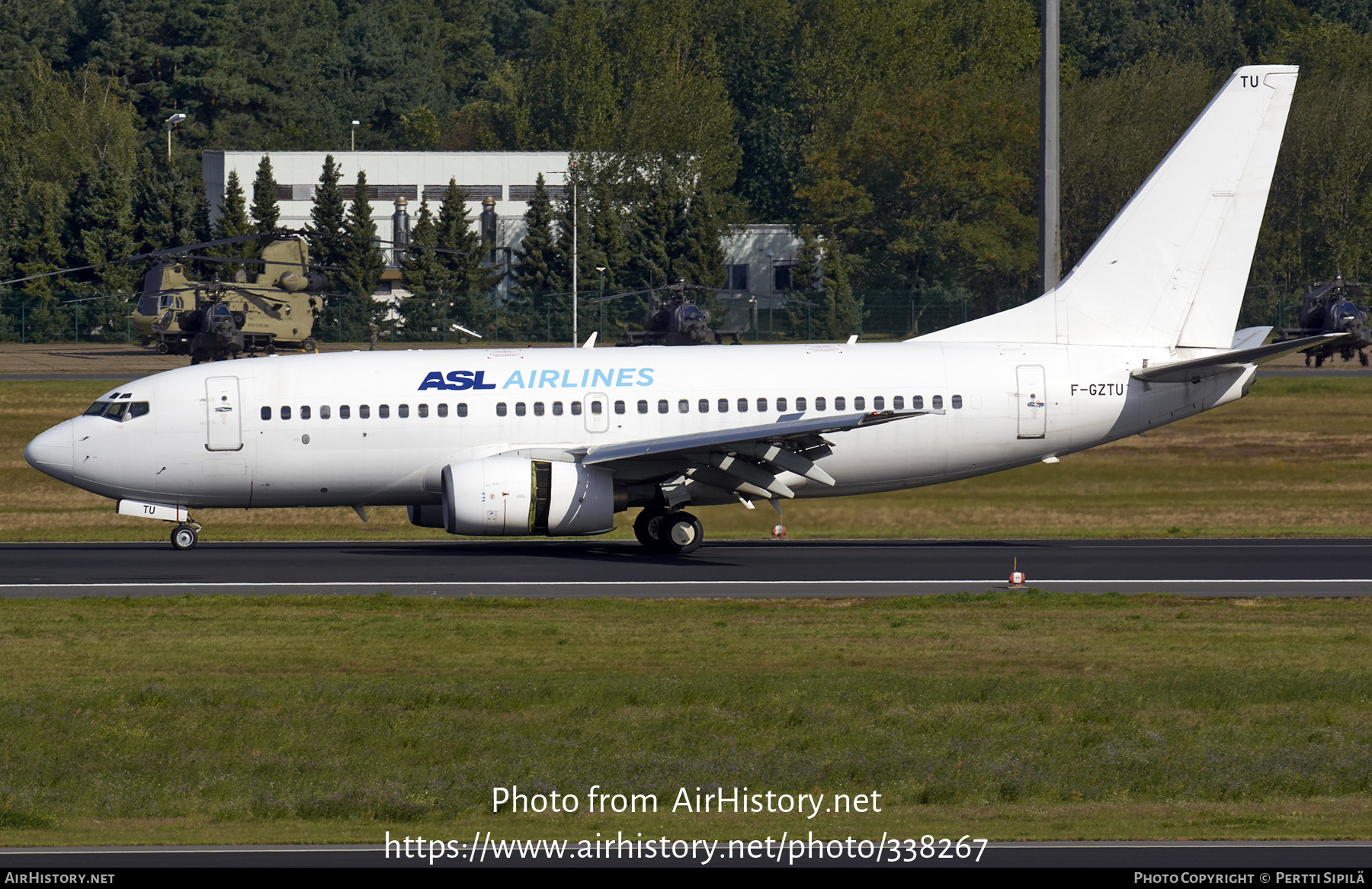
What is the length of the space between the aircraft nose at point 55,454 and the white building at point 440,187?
71161 millimetres

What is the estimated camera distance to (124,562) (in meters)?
30.2

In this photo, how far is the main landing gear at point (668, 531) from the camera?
30.8 meters

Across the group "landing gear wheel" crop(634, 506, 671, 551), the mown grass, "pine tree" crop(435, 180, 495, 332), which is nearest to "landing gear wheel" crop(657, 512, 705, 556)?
"landing gear wheel" crop(634, 506, 671, 551)

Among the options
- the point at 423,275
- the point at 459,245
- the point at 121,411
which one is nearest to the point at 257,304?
the point at 423,275

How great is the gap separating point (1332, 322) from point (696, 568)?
53.0 m

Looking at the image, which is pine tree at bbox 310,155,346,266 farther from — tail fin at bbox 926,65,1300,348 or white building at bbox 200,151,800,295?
tail fin at bbox 926,65,1300,348

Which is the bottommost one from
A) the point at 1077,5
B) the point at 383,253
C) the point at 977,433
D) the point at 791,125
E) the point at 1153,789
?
the point at 1153,789

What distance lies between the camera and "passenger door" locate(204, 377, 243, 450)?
30703 millimetres

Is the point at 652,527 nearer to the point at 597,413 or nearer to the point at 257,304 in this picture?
the point at 597,413

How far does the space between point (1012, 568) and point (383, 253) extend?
246 ft

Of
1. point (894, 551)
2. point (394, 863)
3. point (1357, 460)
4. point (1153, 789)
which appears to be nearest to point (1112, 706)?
point (1153, 789)

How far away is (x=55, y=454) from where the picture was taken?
3077cm
